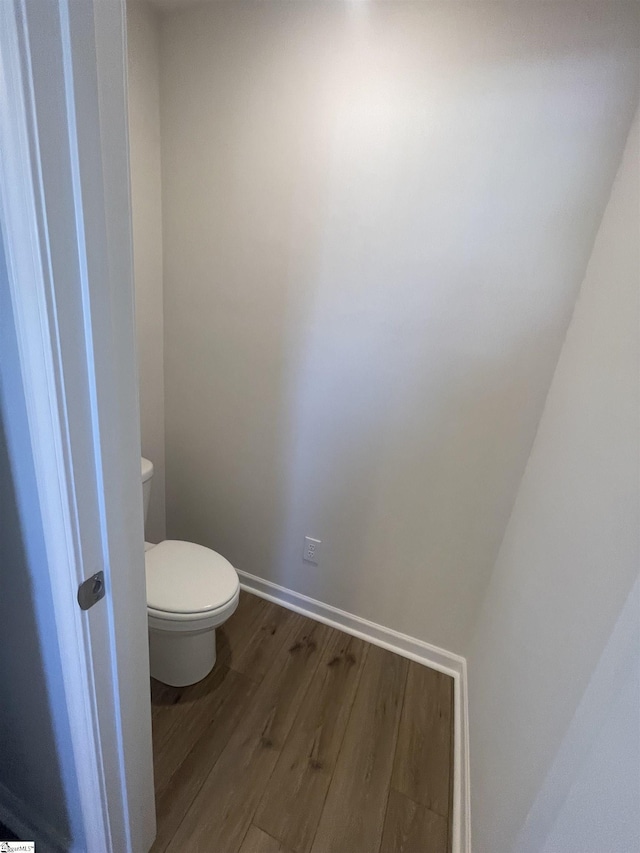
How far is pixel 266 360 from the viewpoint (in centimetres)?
170

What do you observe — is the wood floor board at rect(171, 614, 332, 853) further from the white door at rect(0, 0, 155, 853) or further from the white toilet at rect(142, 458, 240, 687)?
the white door at rect(0, 0, 155, 853)

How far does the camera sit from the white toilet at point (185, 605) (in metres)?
1.39

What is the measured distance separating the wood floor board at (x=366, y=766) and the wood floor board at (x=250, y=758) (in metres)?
0.21

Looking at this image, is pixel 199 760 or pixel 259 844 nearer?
pixel 259 844

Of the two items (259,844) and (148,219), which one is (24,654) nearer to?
(259,844)

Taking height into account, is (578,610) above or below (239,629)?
above

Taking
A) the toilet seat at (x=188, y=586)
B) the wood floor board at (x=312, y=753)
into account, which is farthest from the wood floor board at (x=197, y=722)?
the toilet seat at (x=188, y=586)

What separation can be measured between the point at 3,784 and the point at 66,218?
1423mm

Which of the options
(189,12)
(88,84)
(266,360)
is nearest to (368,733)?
(266,360)

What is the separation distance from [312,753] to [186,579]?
2.36ft

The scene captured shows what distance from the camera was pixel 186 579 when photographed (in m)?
1.50

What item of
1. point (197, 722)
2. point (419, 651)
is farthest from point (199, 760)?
point (419, 651)

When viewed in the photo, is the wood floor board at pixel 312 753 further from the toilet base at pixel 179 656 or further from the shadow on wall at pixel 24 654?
the shadow on wall at pixel 24 654

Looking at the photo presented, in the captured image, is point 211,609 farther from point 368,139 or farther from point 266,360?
point 368,139
